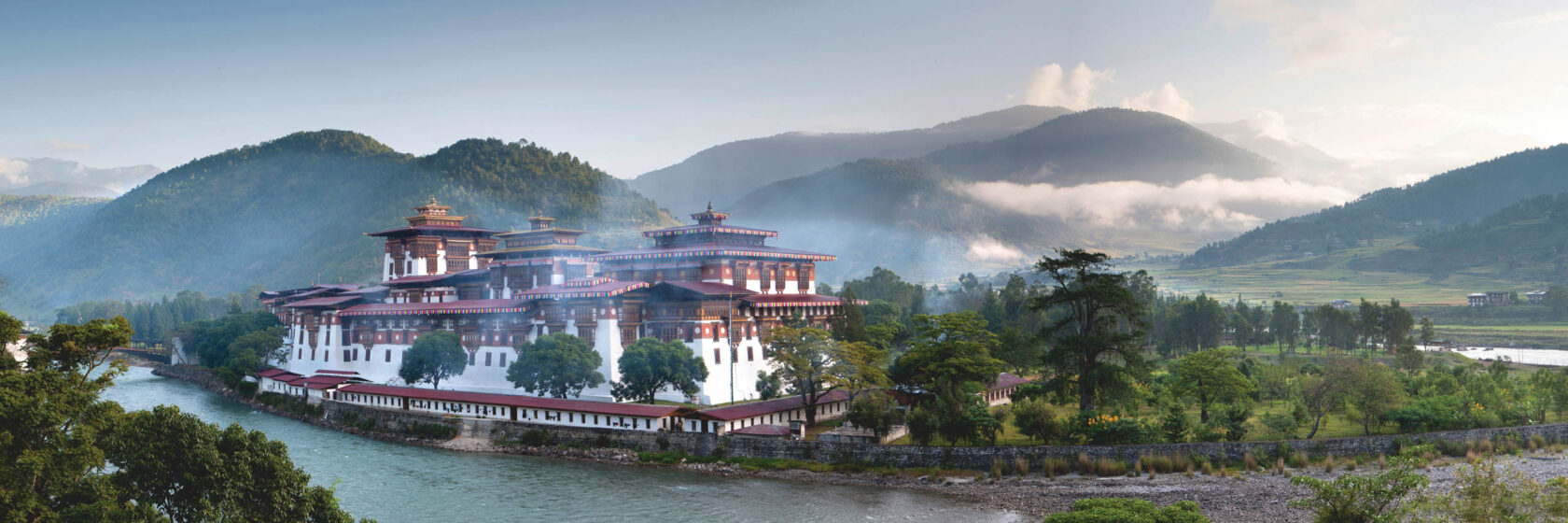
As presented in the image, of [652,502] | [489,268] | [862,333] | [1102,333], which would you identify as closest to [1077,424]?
[1102,333]

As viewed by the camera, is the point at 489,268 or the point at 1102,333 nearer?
the point at 1102,333

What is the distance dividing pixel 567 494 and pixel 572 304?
21.8 metres

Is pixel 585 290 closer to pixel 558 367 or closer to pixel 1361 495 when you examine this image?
pixel 558 367

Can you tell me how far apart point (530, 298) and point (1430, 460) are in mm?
47410

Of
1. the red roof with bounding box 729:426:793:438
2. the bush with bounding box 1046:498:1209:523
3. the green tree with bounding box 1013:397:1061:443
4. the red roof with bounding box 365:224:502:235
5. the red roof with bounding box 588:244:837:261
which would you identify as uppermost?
the red roof with bounding box 365:224:502:235

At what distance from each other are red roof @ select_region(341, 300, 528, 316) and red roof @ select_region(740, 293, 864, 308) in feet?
48.3

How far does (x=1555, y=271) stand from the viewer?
155m

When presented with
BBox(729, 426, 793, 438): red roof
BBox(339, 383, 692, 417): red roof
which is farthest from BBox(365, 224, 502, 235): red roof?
BBox(729, 426, 793, 438): red roof

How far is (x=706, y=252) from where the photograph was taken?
6419cm

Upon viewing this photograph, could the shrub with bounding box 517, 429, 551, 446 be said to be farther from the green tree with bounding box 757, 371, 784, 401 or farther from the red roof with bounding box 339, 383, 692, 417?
the green tree with bounding box 757, 371, 784, 401

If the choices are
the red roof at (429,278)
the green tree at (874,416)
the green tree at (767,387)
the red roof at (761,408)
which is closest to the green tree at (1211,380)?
the green tree at (874,416)

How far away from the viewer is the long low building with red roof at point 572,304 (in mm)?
58031

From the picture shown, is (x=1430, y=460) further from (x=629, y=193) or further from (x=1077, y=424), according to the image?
(x=629, y=193)

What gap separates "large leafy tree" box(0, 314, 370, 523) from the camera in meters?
20.9
